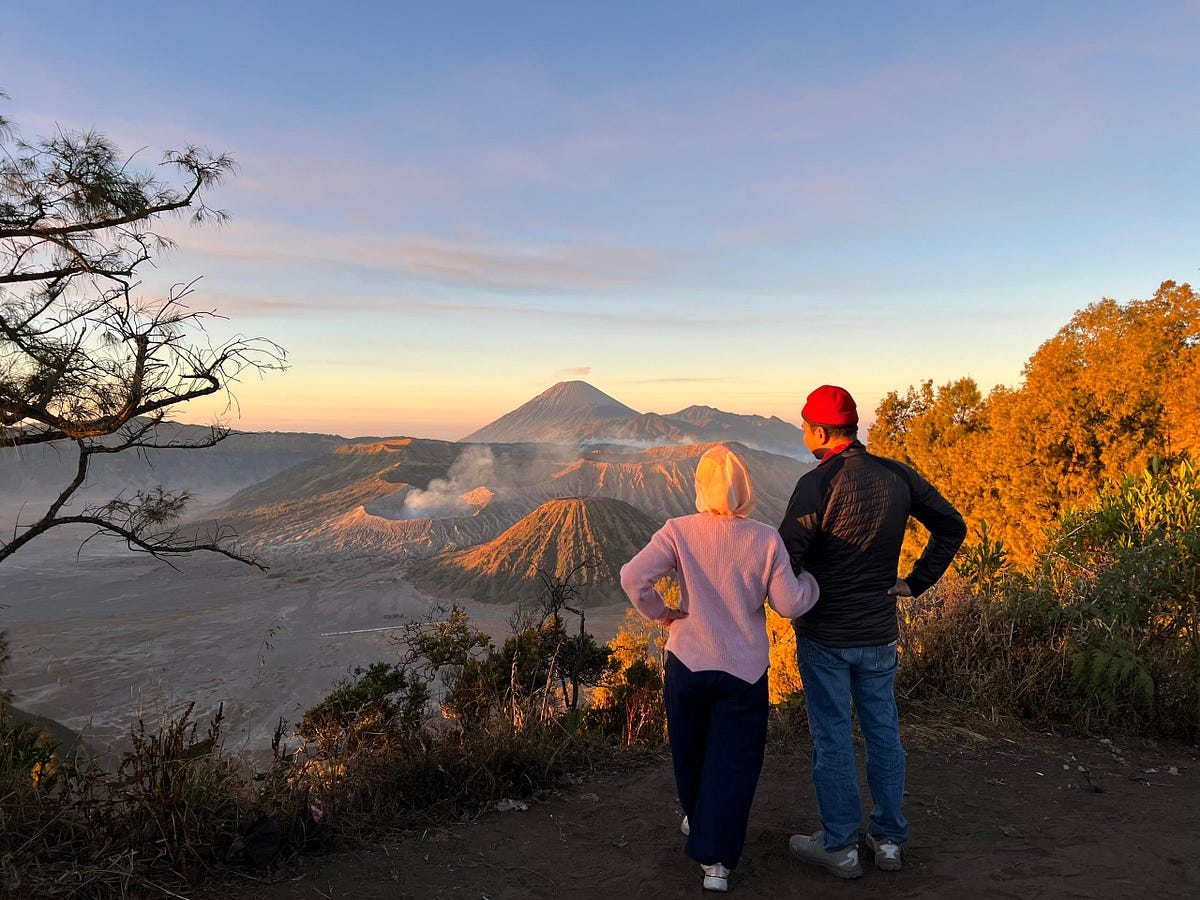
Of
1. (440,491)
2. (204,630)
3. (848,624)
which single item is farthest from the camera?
(440,491)

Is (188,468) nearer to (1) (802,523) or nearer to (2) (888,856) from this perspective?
(1) (802,523)

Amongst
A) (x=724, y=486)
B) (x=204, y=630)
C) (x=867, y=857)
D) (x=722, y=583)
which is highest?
(x=724, y=486)

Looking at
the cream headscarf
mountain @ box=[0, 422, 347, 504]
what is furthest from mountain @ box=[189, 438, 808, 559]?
the cream headscarf

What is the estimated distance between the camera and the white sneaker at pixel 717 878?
246 cm

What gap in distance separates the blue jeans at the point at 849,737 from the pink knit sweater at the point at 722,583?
13.5 inches

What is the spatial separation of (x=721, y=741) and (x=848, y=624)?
65 centimetres

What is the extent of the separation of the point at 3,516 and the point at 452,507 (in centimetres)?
8077

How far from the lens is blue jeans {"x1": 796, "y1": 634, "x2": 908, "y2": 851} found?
2.59 metres

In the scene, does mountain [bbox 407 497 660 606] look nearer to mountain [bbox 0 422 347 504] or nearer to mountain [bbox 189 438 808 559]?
mountain [bbox 189 438 808 559]

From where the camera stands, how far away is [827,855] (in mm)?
2619

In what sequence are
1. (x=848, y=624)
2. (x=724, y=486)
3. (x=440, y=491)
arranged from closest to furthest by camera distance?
(x=724, y=486) → (x=848, y=624) → (x=440, y=491)

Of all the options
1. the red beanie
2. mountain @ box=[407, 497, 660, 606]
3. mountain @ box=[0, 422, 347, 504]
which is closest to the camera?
the red beanie

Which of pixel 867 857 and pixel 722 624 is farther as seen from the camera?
pixel 867 857

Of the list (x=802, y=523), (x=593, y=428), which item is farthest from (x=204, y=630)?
(x=593, y=428)
